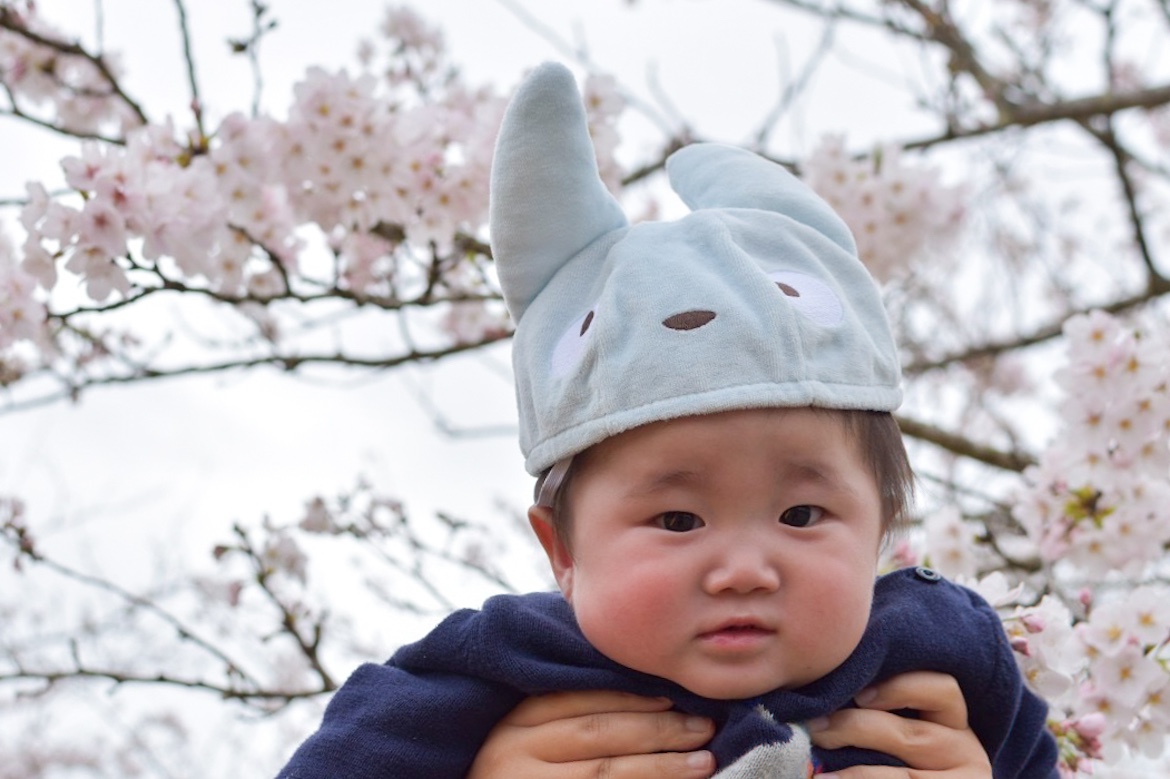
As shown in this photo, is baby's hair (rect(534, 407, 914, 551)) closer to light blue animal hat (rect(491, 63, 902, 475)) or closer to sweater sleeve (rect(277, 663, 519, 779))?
light blue animal hat (rect(491, 63, 902, 475))

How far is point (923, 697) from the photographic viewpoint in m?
1.23

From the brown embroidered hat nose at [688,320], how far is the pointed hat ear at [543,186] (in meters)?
0.24

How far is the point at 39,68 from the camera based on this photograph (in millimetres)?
2887

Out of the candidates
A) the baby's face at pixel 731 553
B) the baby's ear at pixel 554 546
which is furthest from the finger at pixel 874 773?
the baby's ear at pixel 554 546

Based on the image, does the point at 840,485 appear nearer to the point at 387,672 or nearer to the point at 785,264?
the point at 785,264

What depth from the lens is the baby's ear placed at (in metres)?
1.26

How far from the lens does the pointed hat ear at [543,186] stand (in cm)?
129

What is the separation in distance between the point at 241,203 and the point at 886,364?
1607 mm

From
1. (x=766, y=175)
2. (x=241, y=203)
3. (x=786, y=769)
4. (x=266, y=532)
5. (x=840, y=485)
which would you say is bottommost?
(x=786, y=769)

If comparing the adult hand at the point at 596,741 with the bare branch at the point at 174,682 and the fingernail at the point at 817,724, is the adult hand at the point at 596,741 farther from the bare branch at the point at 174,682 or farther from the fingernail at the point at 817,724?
the bare branch at the point at 174,682

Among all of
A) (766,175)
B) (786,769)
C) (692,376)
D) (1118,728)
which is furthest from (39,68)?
(1118,728)

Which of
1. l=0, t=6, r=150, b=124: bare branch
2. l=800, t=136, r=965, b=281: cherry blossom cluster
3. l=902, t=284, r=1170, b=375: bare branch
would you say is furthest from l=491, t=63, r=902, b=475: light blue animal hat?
l=902, t=284, r=1170, b=375: bare branch

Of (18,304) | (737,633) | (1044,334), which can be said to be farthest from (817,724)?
(1044,334)

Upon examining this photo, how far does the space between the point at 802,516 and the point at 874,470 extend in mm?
121
